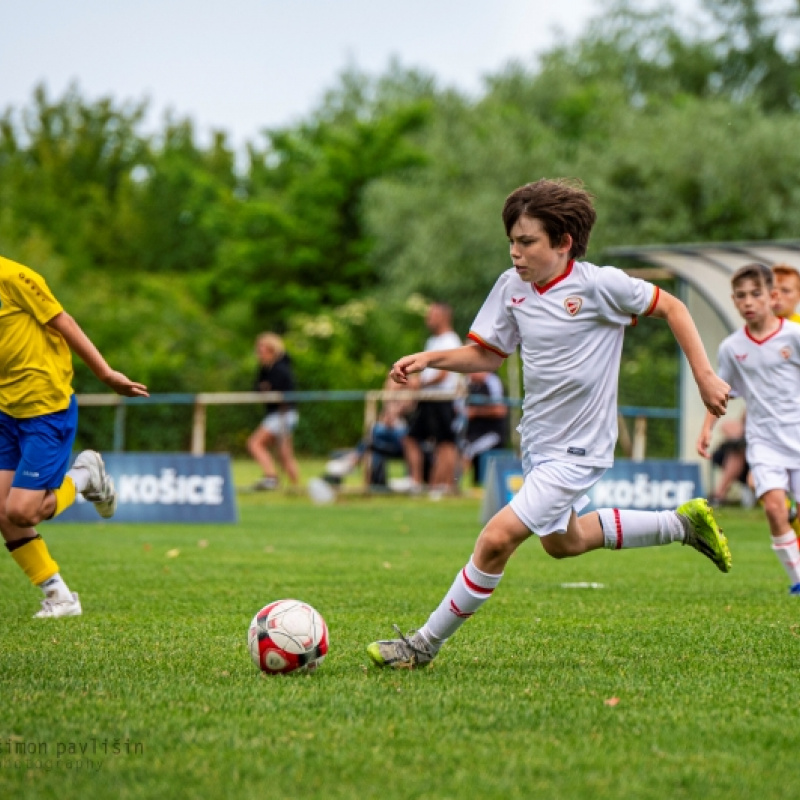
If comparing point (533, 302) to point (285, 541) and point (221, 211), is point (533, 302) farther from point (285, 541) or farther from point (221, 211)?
point (221, 211)

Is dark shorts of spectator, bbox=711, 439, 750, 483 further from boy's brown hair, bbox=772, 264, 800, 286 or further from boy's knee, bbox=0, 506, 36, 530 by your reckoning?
Answer: boy's knee, bbox=0, 506, 36, 530

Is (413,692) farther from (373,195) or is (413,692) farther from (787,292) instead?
(373,195)

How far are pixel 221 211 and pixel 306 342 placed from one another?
354 inches

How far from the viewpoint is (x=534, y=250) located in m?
5.13

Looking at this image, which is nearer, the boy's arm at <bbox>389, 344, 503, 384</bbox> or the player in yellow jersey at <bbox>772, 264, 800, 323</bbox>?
the boy's arm at <bbox>389, 344, 503, 384</bbox>

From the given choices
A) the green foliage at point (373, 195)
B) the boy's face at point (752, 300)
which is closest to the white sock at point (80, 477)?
the boy's face at point (752, 300)

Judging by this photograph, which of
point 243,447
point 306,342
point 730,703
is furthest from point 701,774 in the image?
point 306,342

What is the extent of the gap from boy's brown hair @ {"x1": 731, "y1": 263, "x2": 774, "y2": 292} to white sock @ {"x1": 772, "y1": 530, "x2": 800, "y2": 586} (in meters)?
1.49

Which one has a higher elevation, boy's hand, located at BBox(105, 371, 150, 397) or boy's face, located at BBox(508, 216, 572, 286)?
boy's face, located at BBox(508, 216, 572, 286)

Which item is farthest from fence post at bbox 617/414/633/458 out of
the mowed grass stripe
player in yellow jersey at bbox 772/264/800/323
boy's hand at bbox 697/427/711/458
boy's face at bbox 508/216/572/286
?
boy's face at bbox 508/216/572/286

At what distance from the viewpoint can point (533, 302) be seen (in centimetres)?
523

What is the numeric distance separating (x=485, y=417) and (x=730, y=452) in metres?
3.39

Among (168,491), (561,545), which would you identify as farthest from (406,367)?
(168,491)

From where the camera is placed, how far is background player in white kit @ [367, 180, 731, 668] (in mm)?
5012
